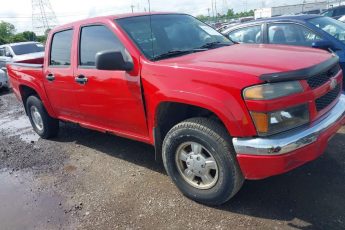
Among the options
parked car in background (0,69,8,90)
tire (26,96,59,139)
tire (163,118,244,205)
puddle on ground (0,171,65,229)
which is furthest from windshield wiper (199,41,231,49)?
parked car in background (0,69,8,90)

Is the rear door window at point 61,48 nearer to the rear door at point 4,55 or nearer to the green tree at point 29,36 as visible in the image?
the rear door at point 4,55

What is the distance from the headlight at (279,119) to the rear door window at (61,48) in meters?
2.93

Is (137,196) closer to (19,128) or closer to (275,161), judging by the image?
(275,161)

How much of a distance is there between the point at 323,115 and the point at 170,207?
171cm

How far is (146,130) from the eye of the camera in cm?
401

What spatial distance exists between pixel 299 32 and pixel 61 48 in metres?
3.82

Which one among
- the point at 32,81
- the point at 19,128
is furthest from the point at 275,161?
the point at 19,128

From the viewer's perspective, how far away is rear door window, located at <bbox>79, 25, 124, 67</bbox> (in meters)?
4.19

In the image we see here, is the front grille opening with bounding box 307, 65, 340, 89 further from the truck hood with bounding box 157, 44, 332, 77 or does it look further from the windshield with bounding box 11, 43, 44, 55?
the windshield with bounding box 11, 43, 44, 55

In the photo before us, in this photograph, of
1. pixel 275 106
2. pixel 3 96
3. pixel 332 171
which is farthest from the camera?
pixel 3 96

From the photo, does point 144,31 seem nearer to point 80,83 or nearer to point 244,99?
point 80,83

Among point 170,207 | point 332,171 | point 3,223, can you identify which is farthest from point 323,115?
point 3,223

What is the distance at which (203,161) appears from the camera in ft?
11.4

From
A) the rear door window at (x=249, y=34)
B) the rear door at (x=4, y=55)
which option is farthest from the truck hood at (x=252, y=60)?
the rear door at (x=4, y=55)
